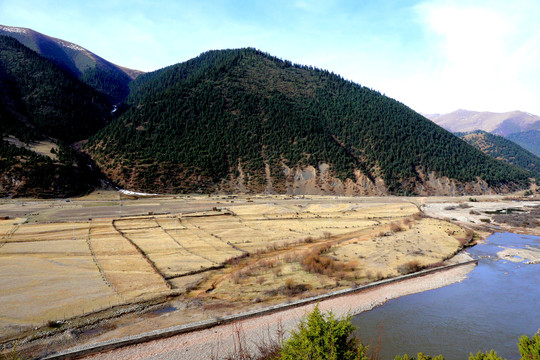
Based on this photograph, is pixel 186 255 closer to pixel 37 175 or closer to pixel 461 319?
pixel 461 319

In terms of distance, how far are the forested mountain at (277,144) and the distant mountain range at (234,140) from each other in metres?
0.40

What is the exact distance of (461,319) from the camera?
17.0 m

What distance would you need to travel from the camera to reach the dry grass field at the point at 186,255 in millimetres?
18375

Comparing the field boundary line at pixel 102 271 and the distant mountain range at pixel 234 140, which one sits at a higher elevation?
the distant mountain range at pixel 234 140

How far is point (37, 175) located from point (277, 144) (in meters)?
65.4

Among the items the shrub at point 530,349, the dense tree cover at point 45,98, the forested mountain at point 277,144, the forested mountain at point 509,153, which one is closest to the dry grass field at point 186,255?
the shrub at point 530,349

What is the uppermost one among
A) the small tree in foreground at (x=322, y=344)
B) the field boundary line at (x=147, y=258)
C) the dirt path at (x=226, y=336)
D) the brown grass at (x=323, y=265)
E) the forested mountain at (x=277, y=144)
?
the forested mountain at (x=277, y=144)

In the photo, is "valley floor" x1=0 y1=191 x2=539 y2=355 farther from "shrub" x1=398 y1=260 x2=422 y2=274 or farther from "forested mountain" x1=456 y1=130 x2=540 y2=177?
"forested mountain" x1=456 y1=130 x2=540 y2=177

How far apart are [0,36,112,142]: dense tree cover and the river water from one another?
130m

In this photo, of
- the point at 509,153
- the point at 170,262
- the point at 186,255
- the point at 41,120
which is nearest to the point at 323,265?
the point at 186,255

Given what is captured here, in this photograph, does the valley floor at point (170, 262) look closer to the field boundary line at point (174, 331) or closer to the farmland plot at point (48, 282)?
the farmland plot at point (48, 282)

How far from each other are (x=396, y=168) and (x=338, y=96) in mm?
50108

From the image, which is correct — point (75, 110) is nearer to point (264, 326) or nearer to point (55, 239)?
point (55, 239)

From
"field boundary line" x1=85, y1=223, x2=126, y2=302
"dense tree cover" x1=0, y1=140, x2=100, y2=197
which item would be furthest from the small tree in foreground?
"dense tree cover" x1=0, y1=140, x2=100, y2=197
